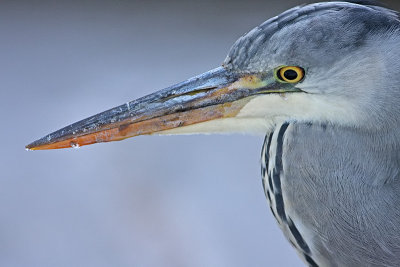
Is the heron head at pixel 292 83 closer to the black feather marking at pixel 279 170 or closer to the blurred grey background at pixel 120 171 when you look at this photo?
the black feather marking at pixel 279 170

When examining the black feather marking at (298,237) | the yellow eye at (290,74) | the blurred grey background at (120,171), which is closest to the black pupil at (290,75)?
the yellow eye at (290,74)

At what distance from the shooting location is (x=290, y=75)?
0.92 metres

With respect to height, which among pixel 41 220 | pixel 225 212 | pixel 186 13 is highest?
pixel 186 13

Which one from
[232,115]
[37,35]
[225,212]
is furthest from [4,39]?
[232,115]

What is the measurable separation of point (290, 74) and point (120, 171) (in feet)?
4.54

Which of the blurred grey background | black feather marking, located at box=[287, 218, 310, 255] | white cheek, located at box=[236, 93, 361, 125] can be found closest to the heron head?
white cheek, located at box=[236, 93, 361, 125]

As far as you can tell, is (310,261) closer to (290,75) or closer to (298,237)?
(298,237)

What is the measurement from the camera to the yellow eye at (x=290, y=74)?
0.91 metres

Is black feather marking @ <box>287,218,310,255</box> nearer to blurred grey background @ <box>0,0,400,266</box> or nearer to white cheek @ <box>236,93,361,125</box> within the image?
white cheek @ <box>236,93,361,125</box>

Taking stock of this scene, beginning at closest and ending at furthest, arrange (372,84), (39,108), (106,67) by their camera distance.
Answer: (372,84) → (39,108) → (106,67)

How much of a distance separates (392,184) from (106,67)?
2059 mm

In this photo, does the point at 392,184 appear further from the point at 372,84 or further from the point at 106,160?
the point at 106,160

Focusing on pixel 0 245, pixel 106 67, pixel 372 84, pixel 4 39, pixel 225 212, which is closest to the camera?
pixel 372 84

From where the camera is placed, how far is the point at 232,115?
100 centimetres
